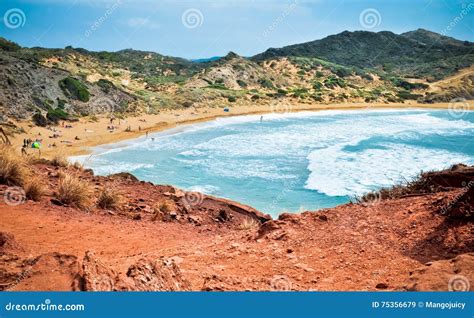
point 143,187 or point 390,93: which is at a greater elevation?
point 390,93

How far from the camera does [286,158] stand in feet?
88.0

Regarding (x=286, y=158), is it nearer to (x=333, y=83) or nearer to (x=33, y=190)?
(x=33, y=190)

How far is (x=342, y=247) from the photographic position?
5.98 meters

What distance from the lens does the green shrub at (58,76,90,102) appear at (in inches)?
1550

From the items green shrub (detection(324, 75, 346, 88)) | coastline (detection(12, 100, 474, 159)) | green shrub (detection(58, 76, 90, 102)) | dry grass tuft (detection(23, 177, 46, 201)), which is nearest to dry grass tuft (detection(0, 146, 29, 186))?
dry grass tuft (detection(23, 177, 46, 201))

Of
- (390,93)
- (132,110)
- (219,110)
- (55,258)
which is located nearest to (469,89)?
(390,93)

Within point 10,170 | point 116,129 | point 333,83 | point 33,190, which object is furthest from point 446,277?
point 333,83

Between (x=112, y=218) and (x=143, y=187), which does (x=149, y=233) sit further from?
(x=143, y=187)

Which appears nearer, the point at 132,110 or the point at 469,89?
the point at 132,110

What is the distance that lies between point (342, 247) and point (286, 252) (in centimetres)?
78

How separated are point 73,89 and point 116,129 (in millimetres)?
9996

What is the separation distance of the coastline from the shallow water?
1474 mm

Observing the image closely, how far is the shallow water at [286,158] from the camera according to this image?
19.3 m

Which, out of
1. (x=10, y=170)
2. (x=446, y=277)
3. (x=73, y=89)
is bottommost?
(x=446, y=277)
